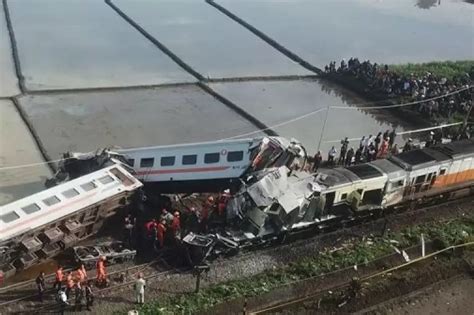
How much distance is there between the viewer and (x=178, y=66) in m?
40.7

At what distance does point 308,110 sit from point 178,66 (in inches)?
407

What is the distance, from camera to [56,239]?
63.1ft

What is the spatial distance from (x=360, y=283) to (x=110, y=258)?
8.38m

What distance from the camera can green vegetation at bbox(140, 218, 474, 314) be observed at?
17531 mm

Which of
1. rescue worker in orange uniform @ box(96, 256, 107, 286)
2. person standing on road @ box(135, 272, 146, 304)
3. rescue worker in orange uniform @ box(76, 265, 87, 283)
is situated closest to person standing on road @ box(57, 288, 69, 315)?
rescue worker in orange uniform @ box(76, 265, 87, 283)

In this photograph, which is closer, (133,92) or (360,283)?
(360,283)

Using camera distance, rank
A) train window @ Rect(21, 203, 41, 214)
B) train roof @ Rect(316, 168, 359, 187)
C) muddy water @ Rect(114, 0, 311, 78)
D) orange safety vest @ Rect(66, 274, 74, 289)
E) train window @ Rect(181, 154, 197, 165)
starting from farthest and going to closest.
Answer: muddy water @ Rect(114, 0, 311, 78) < train window @ Rect(181, 154, 197, 165) < train roof @ Rect(316, 168, 359, 187) < train window @ Rect(21, 203, 41, 214) < orange safety vest @ Rect(66, 274, 74, 289)

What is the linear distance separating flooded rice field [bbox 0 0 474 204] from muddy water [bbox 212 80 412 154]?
8cm

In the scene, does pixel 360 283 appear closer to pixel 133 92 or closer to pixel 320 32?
pixel 133 92

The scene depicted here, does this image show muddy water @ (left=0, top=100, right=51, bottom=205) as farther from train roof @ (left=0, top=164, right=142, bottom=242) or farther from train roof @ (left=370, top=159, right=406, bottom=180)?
train roof @ (left=370, top=159, right=406, bottom=180)

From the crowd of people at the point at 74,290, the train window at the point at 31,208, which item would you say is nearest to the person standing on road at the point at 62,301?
the crowd of people at the point at 74,290

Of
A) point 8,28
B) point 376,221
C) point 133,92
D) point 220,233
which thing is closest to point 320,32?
point 133,92

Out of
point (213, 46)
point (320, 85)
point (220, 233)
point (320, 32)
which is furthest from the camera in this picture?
point (320, 32)

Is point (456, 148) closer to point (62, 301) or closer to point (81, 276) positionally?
point (81, 276)
